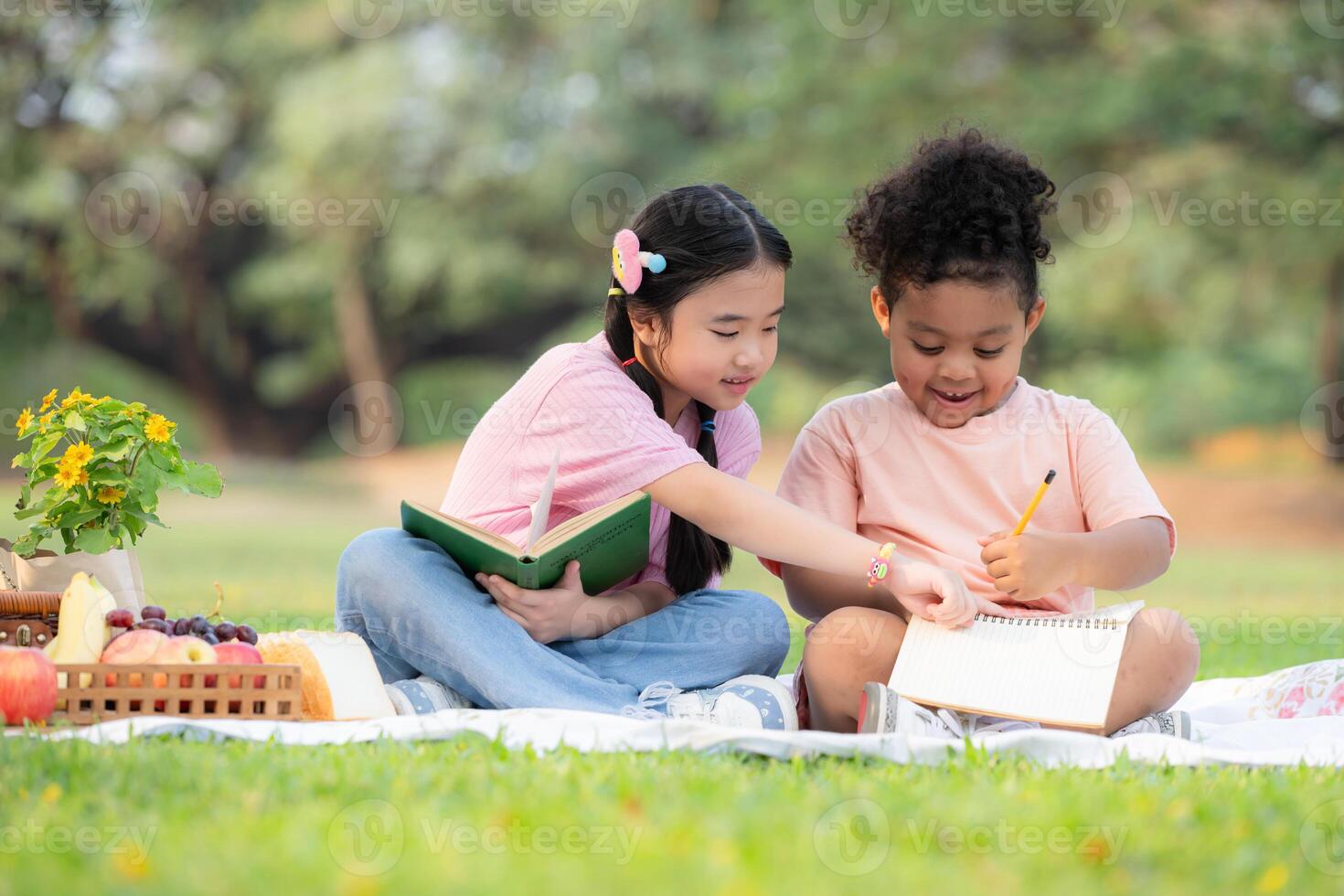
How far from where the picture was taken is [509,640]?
315 centimetres

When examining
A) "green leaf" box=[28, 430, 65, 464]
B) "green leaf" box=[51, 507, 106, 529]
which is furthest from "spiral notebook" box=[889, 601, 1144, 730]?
"green leaf" box=[28, 430, 65, 464]

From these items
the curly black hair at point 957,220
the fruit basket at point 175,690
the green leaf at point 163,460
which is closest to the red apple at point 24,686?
the fruit basket at point 175,690

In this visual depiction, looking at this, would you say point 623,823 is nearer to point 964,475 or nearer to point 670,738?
point 670,738

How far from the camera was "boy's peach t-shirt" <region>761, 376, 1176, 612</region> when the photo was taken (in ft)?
11.3

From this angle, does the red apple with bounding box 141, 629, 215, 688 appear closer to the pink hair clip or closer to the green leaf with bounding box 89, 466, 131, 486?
the green leaf with bounding box 89, 466, 131, 486

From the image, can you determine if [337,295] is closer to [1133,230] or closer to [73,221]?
[73,221]

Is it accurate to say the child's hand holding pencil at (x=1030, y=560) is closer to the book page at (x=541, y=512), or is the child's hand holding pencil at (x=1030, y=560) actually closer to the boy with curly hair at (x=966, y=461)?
the boy with curly hair at (x=966, y=461)

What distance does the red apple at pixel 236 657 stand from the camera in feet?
9.47

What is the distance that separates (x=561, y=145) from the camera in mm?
18219

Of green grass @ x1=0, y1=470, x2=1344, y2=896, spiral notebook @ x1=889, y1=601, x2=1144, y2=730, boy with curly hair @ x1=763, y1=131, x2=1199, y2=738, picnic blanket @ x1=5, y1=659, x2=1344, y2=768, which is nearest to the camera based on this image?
green grass @ x1=0, y1=470, x2=1344, y2=896

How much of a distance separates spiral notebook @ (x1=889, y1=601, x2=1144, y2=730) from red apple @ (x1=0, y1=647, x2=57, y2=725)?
1735mm

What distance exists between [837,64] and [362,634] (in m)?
13.6

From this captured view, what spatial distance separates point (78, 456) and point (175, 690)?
0.84m

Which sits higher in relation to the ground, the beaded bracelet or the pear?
the beaded bracelet
